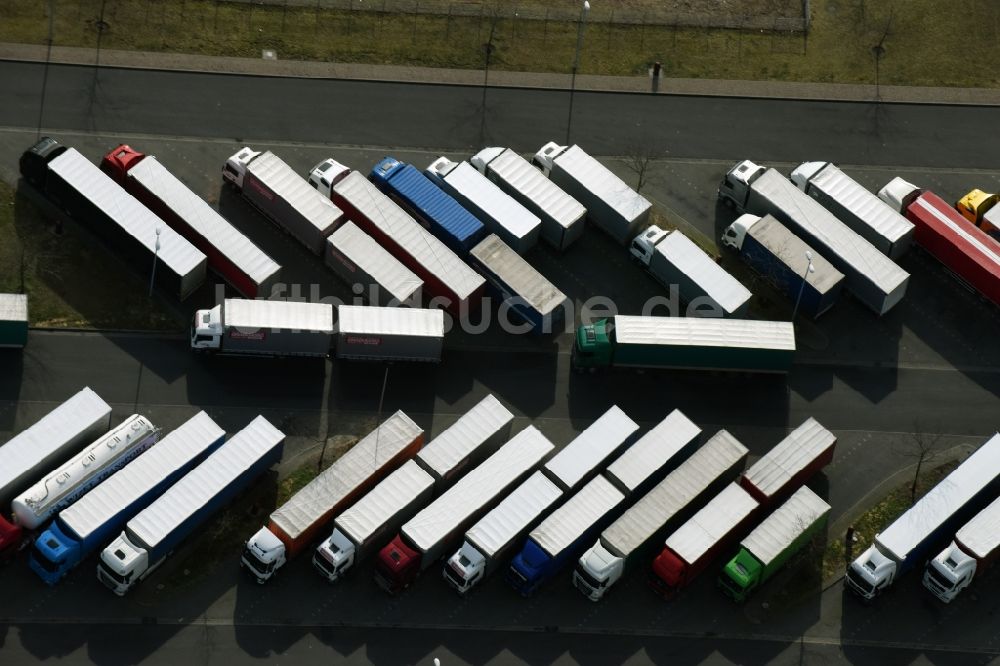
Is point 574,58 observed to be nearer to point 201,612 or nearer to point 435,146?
point 435,146

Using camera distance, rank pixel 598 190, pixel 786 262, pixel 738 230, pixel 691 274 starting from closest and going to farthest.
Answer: pixel 691 274, pixel 786 262, pixel 738 230, pixel 598 190

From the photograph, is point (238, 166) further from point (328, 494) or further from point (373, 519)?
point (373, 519)

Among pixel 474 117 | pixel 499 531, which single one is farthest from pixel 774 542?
pixel 474 117

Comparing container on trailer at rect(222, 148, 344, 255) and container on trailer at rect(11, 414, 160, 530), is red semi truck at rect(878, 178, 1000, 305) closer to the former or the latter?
container on trailer at rect(222, 148, 344, 255)

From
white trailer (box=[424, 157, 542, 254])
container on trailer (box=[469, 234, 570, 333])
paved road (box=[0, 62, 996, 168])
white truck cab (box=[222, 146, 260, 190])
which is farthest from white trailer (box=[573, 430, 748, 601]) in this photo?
white truck cab (box=[222, 146, 260, 190])

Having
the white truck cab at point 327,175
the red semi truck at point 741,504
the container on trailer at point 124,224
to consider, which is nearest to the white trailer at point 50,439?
the container on trailer at point 124,224

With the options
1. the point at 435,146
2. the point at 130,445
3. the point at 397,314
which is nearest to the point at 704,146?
the point at 435,146

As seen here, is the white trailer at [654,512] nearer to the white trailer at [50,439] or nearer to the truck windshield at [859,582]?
the truck windshield at [859,582]

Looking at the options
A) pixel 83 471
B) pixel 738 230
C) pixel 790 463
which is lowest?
pixel 83 471
